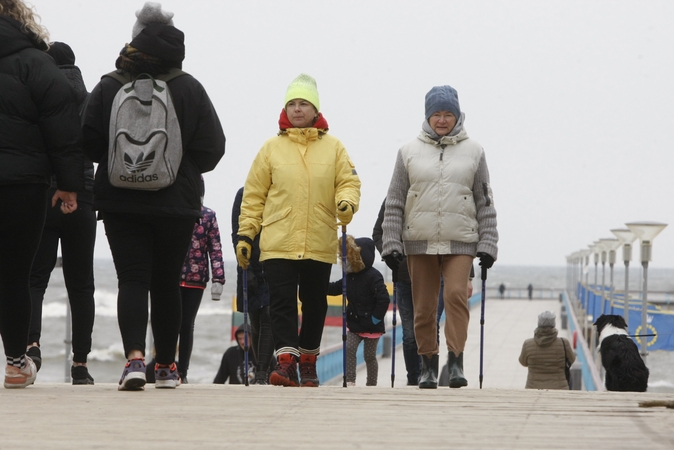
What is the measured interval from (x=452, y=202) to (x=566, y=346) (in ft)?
16.8

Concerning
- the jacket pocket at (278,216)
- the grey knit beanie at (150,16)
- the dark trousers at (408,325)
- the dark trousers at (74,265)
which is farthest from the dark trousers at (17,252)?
the dark trousers at (408,325)

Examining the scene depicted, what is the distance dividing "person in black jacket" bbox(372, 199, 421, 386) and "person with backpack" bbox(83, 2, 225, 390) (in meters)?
3.21

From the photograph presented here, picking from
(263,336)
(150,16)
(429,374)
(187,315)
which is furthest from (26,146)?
(263,336)

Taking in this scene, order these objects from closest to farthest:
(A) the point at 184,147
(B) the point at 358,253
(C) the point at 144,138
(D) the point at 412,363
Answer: (C) the point at 144,138
(A) the point at 184,147
(D) the point at 412,363
(B) the point at 358,253

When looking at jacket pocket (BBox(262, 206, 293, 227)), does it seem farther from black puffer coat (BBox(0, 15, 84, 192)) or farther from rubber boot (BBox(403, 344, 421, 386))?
rubber boot (BBox(403, 344, 421, 386))

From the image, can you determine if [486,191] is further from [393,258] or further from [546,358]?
[546,358]

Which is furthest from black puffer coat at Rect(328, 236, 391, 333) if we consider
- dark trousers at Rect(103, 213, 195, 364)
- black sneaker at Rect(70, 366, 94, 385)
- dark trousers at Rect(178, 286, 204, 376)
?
dark trousers at Rect(103, 213, 195, 364)

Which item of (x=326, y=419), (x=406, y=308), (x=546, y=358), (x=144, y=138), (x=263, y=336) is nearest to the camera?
(x=326, y=419)

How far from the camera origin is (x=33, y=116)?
5680 millimetres

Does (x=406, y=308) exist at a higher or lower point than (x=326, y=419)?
higher

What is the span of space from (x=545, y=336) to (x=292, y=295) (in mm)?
5301

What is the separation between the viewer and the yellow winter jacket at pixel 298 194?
6875 mm

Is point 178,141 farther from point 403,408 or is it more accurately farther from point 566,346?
point 566,346

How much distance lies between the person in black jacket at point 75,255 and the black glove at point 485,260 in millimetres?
2335
